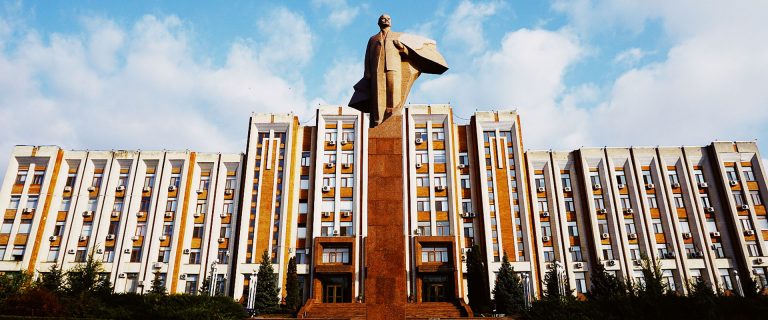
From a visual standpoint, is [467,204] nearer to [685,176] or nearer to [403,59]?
[685,176]

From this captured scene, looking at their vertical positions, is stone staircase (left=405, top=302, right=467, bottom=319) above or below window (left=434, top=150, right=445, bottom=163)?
below

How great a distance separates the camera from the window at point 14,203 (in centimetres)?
3572

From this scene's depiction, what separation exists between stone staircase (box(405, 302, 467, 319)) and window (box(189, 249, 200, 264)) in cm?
1676

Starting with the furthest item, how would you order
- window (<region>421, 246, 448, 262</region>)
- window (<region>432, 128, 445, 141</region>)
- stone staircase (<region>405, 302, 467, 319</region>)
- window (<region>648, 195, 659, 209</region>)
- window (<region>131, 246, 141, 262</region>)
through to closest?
window (<region>432, 128, 445, 141</region>), window (<region>648, 195, 659, 209</region>), window (<region>131, 246, 141, 262</region>), window (<region>421, 246, 448, 262</region>), stone staircase (<region>405, 302, 467, 319</region>)

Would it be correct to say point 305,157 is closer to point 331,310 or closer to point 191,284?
point 191,284

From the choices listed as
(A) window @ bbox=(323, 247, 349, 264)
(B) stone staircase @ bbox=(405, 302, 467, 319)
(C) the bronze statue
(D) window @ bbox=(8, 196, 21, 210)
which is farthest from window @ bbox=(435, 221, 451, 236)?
(D) window @ bbox=(8, 196, 21, 210)

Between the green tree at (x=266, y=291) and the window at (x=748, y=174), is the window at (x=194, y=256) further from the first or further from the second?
the window at (x=748, y=174)

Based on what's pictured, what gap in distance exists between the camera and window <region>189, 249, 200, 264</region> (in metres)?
34.9

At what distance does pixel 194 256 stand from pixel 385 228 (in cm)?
2724

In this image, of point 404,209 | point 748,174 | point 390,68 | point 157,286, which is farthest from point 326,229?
point 748,174

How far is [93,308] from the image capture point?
55.2ft

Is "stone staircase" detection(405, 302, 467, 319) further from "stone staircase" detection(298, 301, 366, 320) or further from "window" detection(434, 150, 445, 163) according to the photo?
"window" detection(434, 150, 445, 163)

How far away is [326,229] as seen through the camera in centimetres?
3456

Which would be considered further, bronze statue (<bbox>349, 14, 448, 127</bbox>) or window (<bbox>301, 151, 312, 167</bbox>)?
window (<bbox>301, 151, 312, 167</bbox>)
